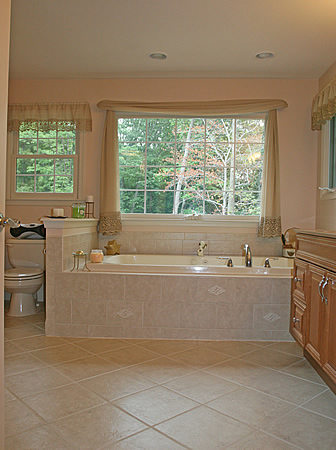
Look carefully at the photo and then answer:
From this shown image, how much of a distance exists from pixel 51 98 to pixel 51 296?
241 cm

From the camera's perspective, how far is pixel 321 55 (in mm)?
3984

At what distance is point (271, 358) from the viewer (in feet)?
9.97

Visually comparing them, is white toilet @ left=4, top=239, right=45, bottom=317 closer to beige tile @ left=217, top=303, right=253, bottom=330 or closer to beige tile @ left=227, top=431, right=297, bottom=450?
beige tile @ left=217, top=303, right=253, bottom=330

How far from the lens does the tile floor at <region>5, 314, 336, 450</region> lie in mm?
1926

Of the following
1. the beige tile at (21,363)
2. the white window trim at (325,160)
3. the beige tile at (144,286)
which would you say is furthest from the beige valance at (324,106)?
the beige tile at (21,363)

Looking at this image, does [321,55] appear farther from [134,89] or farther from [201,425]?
[201,425]

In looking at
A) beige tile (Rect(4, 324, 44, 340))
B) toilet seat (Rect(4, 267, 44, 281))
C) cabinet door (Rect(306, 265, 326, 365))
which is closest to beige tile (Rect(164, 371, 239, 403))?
cabinet door (Rect(306, 265, 326, 365))

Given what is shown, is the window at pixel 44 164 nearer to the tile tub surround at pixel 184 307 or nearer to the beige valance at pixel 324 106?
the tile tub surround at pixel 184 307

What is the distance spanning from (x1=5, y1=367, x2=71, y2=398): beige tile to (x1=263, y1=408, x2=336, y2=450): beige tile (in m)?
1.23

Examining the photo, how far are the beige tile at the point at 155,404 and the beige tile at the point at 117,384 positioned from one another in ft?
0.22

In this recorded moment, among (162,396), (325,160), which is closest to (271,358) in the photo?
(162,396)

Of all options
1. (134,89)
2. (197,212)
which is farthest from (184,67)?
(197,212)

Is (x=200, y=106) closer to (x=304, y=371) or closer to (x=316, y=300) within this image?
(x=316, y=300)

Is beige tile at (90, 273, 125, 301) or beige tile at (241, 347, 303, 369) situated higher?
beige tile at (90, 273, 125, 301)
